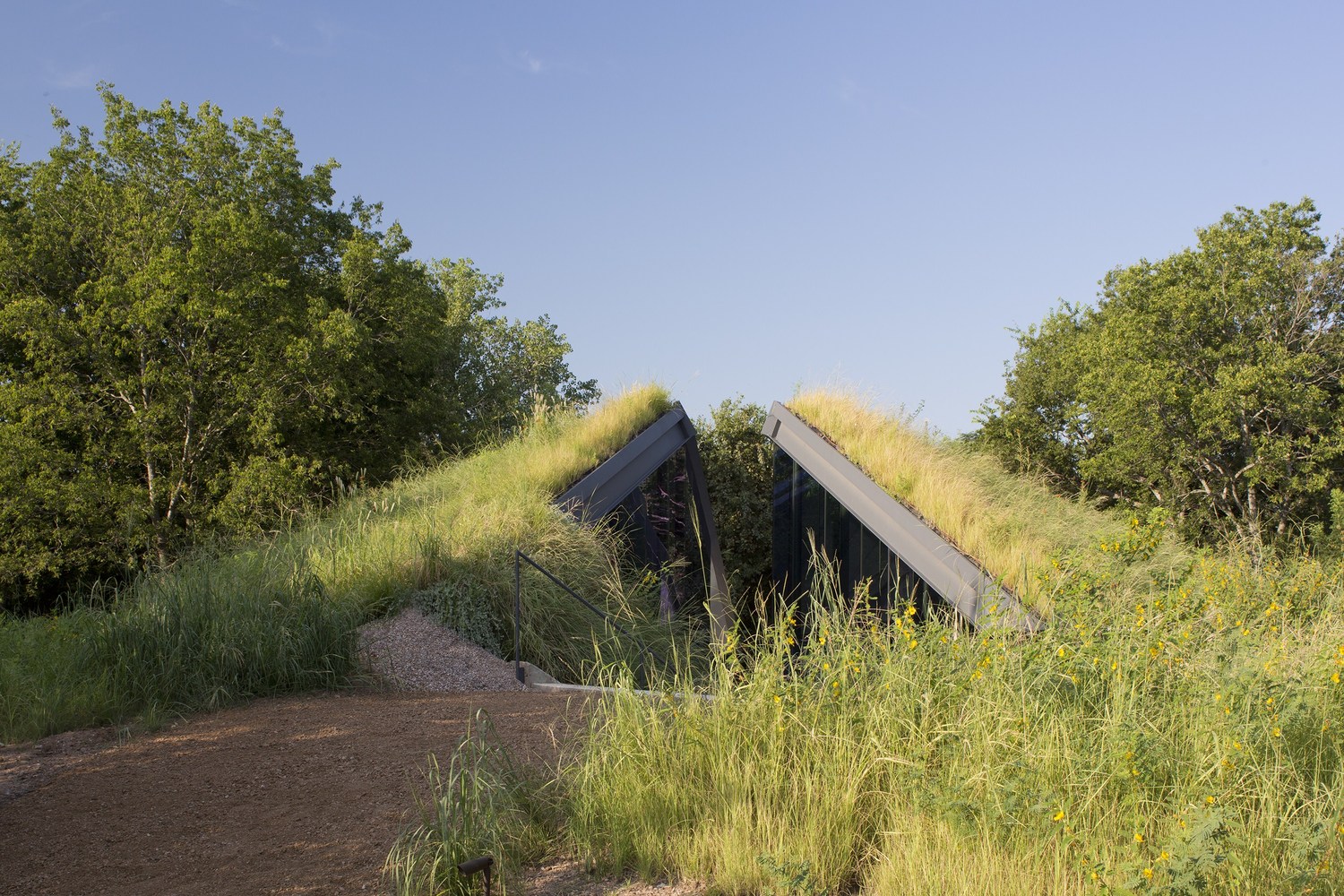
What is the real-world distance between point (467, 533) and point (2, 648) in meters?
3.74

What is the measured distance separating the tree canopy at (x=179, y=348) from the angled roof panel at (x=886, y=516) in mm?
4902

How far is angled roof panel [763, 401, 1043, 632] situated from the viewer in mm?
Answer: 9484

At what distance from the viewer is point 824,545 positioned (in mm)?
12625

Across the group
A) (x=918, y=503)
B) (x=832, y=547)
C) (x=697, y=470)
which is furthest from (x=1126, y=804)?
(x=697, y=470)

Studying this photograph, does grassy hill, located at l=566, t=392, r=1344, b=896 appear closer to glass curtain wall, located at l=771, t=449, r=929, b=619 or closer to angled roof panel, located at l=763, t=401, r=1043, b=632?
angled roof panel, located at l=763, t=401, r=1043, b=632

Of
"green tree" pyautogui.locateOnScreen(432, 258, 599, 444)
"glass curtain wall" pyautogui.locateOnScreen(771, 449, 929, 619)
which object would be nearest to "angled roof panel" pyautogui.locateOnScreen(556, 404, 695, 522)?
"glass curtain wall" pyautogui.locateOnScreen(771, 449, 929, 619)

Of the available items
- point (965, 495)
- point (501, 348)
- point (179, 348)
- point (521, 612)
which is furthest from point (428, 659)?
point (501, 348)

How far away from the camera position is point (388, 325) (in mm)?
20109

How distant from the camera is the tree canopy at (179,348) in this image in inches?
681

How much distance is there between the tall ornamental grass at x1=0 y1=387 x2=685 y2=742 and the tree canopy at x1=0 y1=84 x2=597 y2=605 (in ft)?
21.4

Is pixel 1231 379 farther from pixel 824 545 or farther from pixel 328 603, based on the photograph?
pixel 328 603

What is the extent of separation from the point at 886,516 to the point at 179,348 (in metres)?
14.2

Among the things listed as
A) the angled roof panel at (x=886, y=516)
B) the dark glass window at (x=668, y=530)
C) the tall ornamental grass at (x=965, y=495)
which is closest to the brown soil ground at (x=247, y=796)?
the angled roof panel at (x=886, y=516)

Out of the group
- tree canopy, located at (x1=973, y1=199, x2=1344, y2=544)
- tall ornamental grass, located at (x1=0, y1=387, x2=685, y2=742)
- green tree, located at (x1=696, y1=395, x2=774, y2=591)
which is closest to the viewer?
tall ornamental grass, located at (x1=0, y1=387, x2=685, y2=742)
